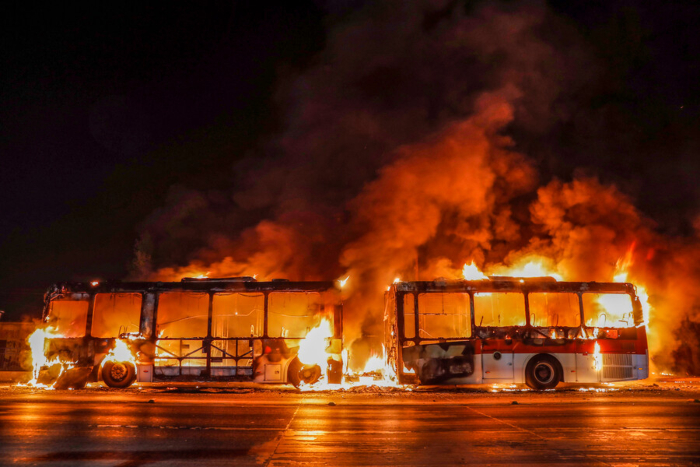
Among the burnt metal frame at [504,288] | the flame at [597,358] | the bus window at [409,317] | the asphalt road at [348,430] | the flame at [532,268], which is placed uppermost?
the flame at [532,268]

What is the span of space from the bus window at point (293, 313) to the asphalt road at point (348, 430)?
8.77 feet

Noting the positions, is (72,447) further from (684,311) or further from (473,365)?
(684,311)

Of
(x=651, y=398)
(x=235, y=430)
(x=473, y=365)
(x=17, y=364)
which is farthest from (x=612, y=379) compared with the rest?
(x=17, y=364)

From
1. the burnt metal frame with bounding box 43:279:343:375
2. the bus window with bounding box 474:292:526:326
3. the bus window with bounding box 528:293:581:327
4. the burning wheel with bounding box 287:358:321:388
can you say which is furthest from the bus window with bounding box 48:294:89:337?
the bus window with bounding box 528:293:581:327

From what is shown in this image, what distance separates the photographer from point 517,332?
1359 cm

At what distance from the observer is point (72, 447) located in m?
5.82

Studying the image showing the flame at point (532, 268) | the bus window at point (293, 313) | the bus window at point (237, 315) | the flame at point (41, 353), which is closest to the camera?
the flame at point (41, 353)

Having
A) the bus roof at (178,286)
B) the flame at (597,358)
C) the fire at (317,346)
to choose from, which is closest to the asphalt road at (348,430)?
the flame at (597,358)

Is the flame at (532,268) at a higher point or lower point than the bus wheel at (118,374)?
higher

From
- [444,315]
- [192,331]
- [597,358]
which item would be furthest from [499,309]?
[192,331]

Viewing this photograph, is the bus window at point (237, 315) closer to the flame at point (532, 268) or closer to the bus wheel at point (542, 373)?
the bus wheel at point (542, 373)

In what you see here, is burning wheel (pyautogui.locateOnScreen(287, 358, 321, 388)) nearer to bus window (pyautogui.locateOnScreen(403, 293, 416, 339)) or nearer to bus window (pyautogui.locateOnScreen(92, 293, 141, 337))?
bus window (pyautogui.locateOnScreen(403, 293, 416, 339))

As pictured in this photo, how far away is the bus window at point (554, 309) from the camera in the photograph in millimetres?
13781

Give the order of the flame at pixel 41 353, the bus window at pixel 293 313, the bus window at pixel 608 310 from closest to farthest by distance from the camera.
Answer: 1. the bus window at pixel 608 310
2. the flame at pixel 41 353
3. the bus window at pixel 293 313
